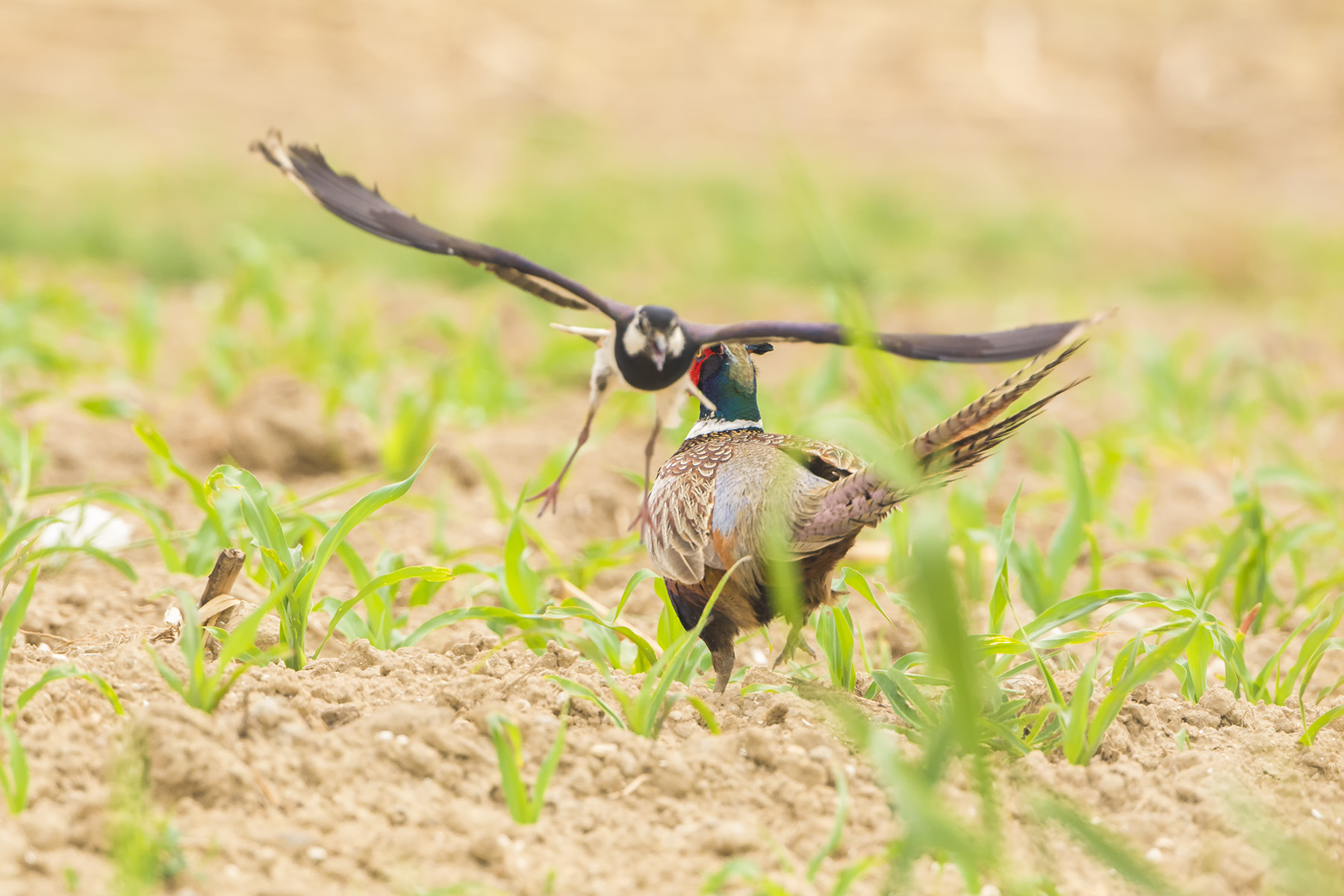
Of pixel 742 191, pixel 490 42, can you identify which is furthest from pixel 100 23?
pixel 742 191

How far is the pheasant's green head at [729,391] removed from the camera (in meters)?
2.48

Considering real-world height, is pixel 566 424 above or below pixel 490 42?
below

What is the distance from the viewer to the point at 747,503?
2174mm

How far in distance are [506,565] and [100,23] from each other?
17.7m

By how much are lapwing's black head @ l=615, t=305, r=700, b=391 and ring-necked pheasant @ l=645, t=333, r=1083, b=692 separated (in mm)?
234

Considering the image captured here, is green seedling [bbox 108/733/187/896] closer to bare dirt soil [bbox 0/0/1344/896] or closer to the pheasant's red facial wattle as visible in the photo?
bare dirt soil [bbox 0/0/1344/896]

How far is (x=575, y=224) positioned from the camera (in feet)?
30.5

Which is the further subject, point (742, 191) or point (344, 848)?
point (742, 191)

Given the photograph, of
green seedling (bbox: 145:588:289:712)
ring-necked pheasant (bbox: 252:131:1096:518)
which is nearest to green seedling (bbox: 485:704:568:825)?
green seedling (bbox: 145:588:289:712)

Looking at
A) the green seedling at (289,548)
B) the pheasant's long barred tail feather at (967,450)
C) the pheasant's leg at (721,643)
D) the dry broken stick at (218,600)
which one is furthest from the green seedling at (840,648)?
the dry broken stick at (218,600)

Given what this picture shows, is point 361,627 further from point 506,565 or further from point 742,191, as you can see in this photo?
point 742,191

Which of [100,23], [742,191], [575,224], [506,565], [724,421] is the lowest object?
[506,565]

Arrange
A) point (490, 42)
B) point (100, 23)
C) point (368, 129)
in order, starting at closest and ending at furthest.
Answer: point (368, 129) → point (100, 23) → point (490, 42)

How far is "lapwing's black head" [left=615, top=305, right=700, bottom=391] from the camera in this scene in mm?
2090
